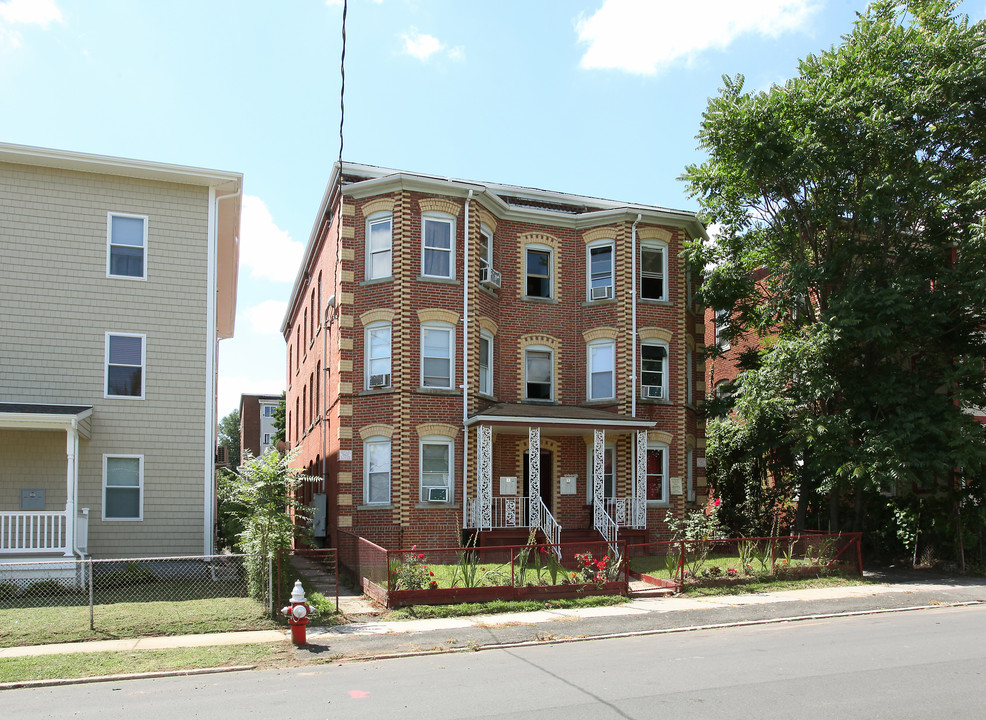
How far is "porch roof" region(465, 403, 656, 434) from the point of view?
20.8m

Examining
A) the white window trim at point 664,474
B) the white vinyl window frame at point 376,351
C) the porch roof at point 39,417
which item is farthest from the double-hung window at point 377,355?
the white window trim at point 664,474

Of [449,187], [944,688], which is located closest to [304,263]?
[449,187]

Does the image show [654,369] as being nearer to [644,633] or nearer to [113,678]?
[644,633]

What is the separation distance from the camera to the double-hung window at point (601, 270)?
80.4ft

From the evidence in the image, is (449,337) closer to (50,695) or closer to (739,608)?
(739,608)

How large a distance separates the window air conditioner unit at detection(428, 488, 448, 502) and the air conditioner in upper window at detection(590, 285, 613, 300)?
7745 mm

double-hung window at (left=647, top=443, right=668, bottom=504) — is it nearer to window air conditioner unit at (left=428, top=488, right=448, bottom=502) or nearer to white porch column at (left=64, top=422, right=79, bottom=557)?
window air conditioner unit at (left=428, top=488, right=448, bottom=502)

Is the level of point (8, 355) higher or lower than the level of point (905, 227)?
lower

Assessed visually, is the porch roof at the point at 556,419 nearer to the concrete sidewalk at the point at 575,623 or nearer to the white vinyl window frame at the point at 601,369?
the white vinyl window frame at the point at 601,369

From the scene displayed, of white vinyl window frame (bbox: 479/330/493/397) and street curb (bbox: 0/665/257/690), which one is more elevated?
→ white vinyl window frame (bbox: 479/330/493/397)

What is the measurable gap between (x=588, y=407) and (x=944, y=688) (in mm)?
15605

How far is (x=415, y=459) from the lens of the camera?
69.2 feet

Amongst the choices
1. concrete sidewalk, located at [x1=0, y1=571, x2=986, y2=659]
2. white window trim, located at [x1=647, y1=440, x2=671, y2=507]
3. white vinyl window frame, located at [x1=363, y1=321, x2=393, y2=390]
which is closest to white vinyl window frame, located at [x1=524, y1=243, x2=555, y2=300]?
white vinyl window frame, located at [x1=363, y1=321, x2=393, y2=390]

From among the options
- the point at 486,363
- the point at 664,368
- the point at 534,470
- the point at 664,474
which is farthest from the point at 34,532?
the point at 664,368
